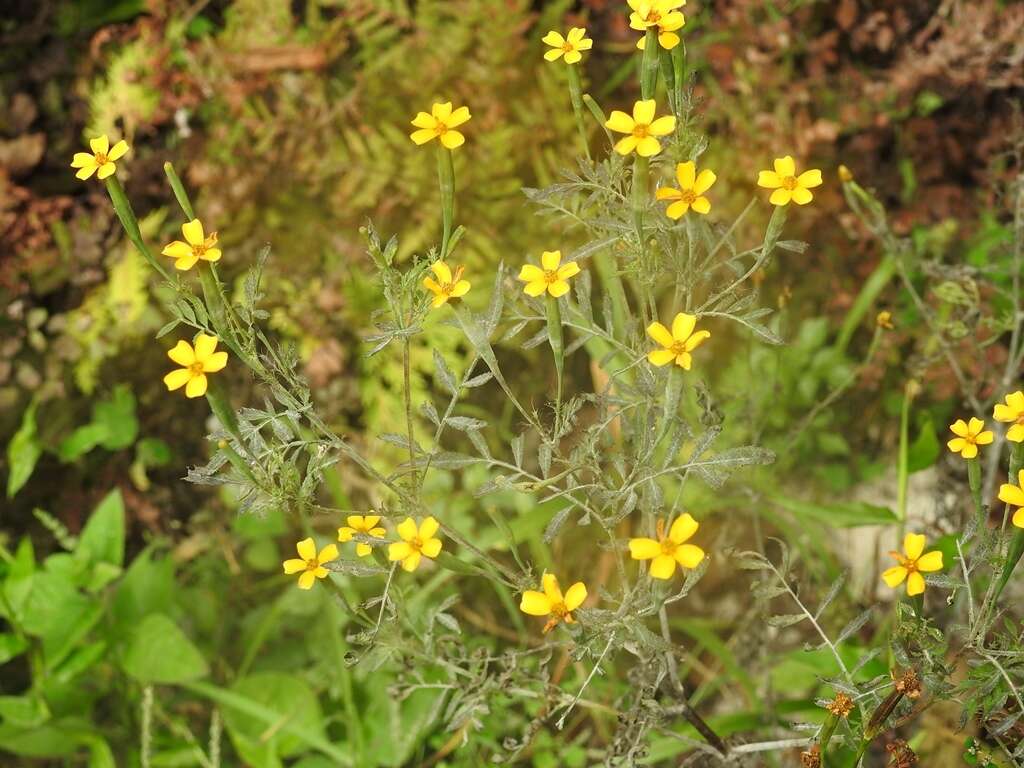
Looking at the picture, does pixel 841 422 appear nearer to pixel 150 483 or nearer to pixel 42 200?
pixel 150 483

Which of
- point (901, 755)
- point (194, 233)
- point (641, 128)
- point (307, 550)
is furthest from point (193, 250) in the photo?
point (901, 755)

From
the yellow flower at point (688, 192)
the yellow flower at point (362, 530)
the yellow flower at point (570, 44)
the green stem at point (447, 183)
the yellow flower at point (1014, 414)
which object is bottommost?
the yellow flower at point (362, 530)

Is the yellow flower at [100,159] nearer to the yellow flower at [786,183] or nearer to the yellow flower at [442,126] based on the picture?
the yellow flower at [442,126]

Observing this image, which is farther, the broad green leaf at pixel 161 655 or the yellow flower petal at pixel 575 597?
the broad green leaf at pixel 161 655

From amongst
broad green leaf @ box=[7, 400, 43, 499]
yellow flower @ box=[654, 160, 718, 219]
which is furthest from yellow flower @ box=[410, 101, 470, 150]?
broad green leaf @ box=[7, 400, 43, 499]

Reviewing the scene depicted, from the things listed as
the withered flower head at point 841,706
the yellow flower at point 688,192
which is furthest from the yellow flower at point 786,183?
the withered flower head at point 841,706

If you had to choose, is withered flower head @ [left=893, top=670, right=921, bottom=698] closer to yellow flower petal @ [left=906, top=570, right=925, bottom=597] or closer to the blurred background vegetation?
yellow flower petal @ [left=906, top=570, right=925, bottom=597]

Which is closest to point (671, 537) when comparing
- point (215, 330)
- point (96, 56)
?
point (215, 330)
